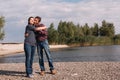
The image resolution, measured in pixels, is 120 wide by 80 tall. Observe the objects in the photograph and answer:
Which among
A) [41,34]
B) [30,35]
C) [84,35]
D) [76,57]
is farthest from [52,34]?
[30,35]

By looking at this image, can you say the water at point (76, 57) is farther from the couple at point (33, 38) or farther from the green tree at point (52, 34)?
the green tree at point (52, 34)

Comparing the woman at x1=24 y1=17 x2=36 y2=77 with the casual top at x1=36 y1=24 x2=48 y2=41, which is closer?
the woman at x1=24 y1=17 x2=36 y2=77

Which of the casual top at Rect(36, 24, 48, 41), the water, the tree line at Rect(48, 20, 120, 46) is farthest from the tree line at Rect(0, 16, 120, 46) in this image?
the casual top at Rect(36, 24, 48, 41)

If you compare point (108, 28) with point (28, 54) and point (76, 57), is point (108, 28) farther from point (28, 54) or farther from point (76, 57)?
point (28, 54)

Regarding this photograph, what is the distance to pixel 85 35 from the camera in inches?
5605

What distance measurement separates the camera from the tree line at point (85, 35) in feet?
444

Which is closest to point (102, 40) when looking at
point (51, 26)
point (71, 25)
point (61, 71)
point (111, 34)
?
point (111, 34)

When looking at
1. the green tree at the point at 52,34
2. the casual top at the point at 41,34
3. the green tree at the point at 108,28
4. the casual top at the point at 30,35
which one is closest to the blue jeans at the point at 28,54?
the casual top at the point at 30,35

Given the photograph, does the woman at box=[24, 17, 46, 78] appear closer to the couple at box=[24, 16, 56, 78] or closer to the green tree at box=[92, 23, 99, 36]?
the couple at box=[24, 16, 56, 78]

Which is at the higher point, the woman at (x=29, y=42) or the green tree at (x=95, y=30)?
the woman at (x=29, y=42)

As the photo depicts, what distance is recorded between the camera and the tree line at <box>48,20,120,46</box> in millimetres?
135375

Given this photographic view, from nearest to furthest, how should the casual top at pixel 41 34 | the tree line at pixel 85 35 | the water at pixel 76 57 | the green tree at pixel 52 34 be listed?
the casual top at pixel 41 34
the water at pixel 76 57
the green tree at pixel 52 34
the tree line at pixel 85 35

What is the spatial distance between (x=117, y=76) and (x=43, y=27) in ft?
10.9

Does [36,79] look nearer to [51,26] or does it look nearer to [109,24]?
[51,26]
